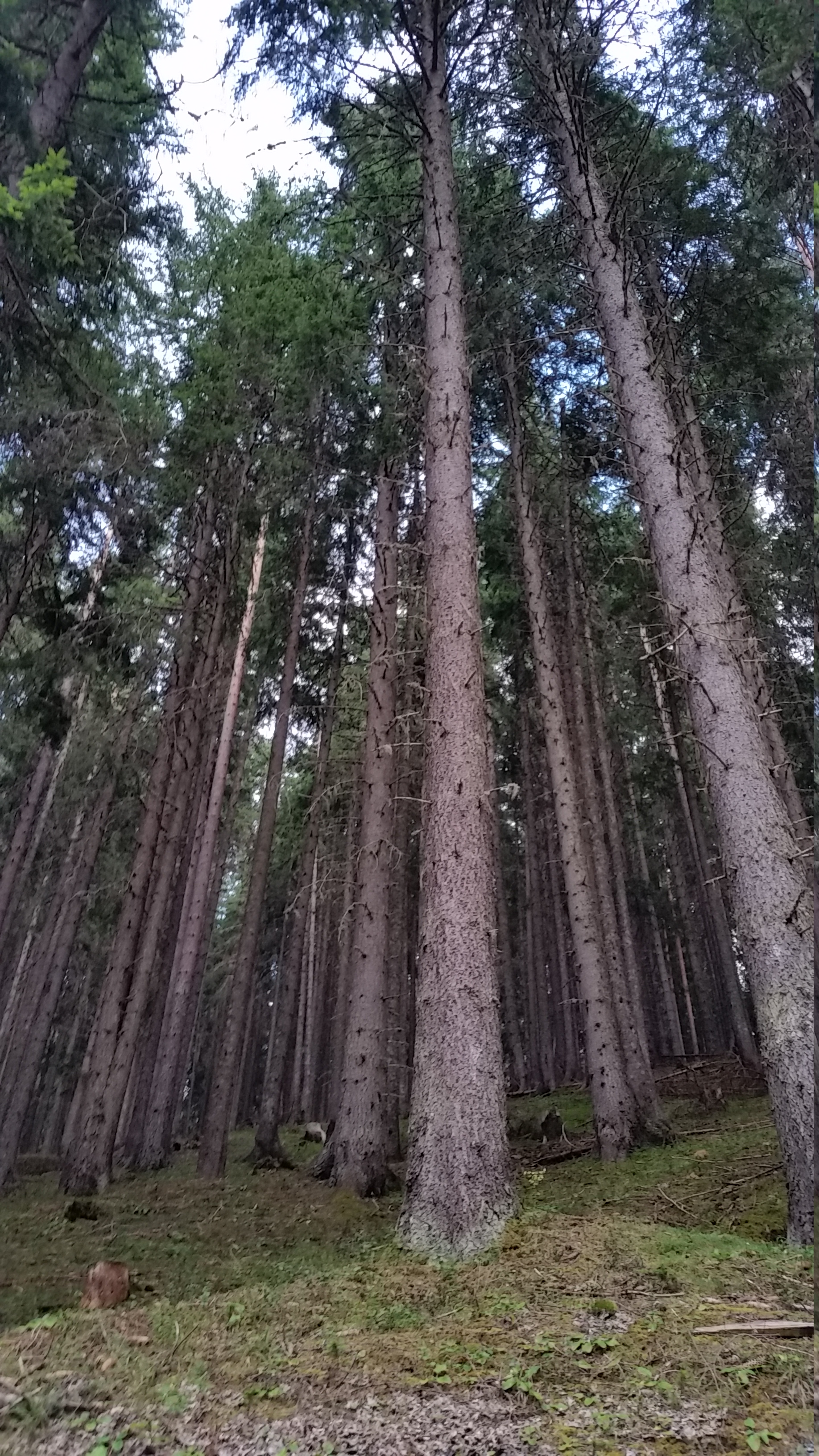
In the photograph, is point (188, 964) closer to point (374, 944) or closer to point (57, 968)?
point (57, 968)

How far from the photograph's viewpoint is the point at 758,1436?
261 centimetres

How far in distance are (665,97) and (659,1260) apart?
14.0 metres

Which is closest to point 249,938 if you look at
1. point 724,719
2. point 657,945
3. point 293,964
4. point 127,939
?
point 293,964

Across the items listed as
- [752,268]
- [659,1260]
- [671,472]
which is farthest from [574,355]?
[659,1260]

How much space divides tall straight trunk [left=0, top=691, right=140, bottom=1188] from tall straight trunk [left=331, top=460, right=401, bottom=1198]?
5.02 m

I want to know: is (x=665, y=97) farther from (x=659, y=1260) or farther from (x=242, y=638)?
(x=659, y=1260)

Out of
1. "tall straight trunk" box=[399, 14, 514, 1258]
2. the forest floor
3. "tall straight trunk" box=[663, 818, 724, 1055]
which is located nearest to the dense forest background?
"tall straight trunk" box=[399, 14, 514, 1258]

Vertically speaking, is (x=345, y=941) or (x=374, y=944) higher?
(x=345, y=941)

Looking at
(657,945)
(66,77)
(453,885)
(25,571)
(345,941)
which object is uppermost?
(66,77)

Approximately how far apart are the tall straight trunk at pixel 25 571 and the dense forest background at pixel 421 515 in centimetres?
9

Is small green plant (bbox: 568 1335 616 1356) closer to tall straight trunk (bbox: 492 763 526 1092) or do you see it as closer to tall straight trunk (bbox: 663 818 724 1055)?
tall straight trunk (bbox: 492 763 526 1092)

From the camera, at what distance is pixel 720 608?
6.81 metres

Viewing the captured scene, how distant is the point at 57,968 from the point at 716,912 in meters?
14.8

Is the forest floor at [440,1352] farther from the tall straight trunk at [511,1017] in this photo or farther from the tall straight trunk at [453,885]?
the tall straight trunk at [511,1017]
